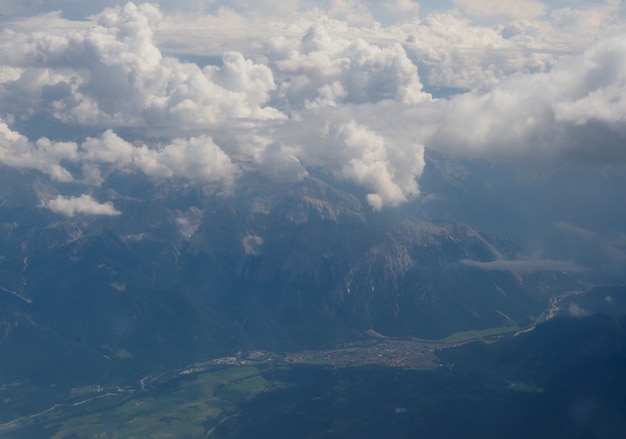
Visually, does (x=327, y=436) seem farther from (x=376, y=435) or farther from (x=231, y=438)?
(x=231, y=438)

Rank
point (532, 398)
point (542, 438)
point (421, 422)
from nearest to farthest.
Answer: point (542, 438) → point (421, 422) → point (532, 398)

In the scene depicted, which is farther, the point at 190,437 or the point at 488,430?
the point at 190,437

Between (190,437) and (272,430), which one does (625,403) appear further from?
(190,437)

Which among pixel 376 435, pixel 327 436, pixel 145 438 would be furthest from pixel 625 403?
pixel 145 438

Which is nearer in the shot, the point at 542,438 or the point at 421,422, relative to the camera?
the point at 542,438

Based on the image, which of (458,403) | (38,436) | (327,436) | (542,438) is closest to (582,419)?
(542,438)

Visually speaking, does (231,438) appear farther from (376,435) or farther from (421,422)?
(421,422)

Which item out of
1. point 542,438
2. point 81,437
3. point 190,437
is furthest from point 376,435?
point 81,437

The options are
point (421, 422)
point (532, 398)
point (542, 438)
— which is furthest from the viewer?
point (532, 398)
